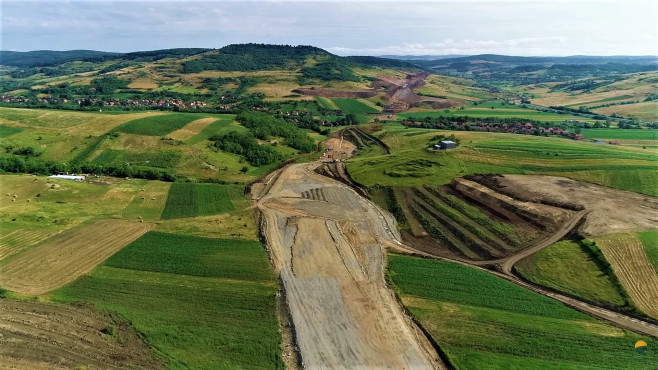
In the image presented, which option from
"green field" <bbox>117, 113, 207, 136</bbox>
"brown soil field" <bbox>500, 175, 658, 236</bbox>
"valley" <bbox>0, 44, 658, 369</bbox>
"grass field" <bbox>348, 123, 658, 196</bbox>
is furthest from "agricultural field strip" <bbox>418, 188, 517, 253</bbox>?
"green field" <bbox>117, 113, 207, 136</bbox>

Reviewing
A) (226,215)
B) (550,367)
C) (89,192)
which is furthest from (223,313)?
(89,192)

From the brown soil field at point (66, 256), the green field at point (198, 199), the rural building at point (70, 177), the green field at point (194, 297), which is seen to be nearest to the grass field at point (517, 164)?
the green field at point (198, 199)

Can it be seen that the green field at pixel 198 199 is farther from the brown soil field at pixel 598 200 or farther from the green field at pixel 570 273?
the brown soil field at pixel 598 200

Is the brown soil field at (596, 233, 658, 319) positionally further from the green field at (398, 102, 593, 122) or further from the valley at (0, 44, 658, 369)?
the green field at (398, 102, 593, 122)

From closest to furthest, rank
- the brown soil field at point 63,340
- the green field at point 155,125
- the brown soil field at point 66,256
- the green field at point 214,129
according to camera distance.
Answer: the brown soil field at point 63,340 → the brown soil field at point 66,256 → the green field at point 155,125 → the green field at point 214,129

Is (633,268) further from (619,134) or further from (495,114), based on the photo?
(495,114)

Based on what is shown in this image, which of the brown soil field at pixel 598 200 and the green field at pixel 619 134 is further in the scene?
the green field at pixel 619 134
